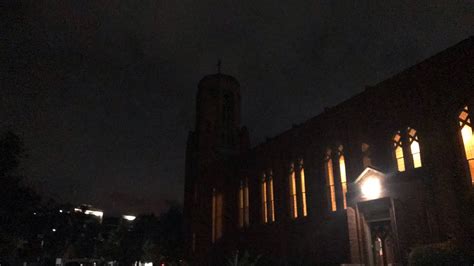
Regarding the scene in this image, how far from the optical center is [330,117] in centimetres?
2308

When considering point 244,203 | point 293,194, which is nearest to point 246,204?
point 244,203

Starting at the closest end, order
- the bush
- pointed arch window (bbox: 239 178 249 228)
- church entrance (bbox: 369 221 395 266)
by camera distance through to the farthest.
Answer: the bush
church entrance (bbox: 369 221 395 266)
pointed arch window (bbox: 239 178 249 228)

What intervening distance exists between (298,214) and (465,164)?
11.4 m

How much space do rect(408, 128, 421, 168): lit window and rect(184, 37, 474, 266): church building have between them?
0.05 meters

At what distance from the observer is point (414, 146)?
58.6 ft

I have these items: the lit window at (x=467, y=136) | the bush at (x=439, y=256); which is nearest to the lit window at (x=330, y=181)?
the lit window at (x=467, y=136)

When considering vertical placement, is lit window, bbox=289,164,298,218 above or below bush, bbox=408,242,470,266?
above

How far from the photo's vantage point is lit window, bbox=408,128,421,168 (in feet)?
57.3

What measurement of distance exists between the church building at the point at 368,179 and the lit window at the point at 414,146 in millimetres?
51

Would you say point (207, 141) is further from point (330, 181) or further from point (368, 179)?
point (368, 179)

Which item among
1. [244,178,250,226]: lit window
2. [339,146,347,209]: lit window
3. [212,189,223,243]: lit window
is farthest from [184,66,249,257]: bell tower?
[339,146,347,209]: lit window

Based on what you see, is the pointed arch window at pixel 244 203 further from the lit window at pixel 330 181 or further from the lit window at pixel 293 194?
the lit window at pixel 330 181

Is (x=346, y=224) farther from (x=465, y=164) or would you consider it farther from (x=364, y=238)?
(x=465, y=164)

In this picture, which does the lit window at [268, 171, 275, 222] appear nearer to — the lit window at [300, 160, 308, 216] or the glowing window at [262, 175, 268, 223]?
the glowing window at [262, 175, 268, 223]
